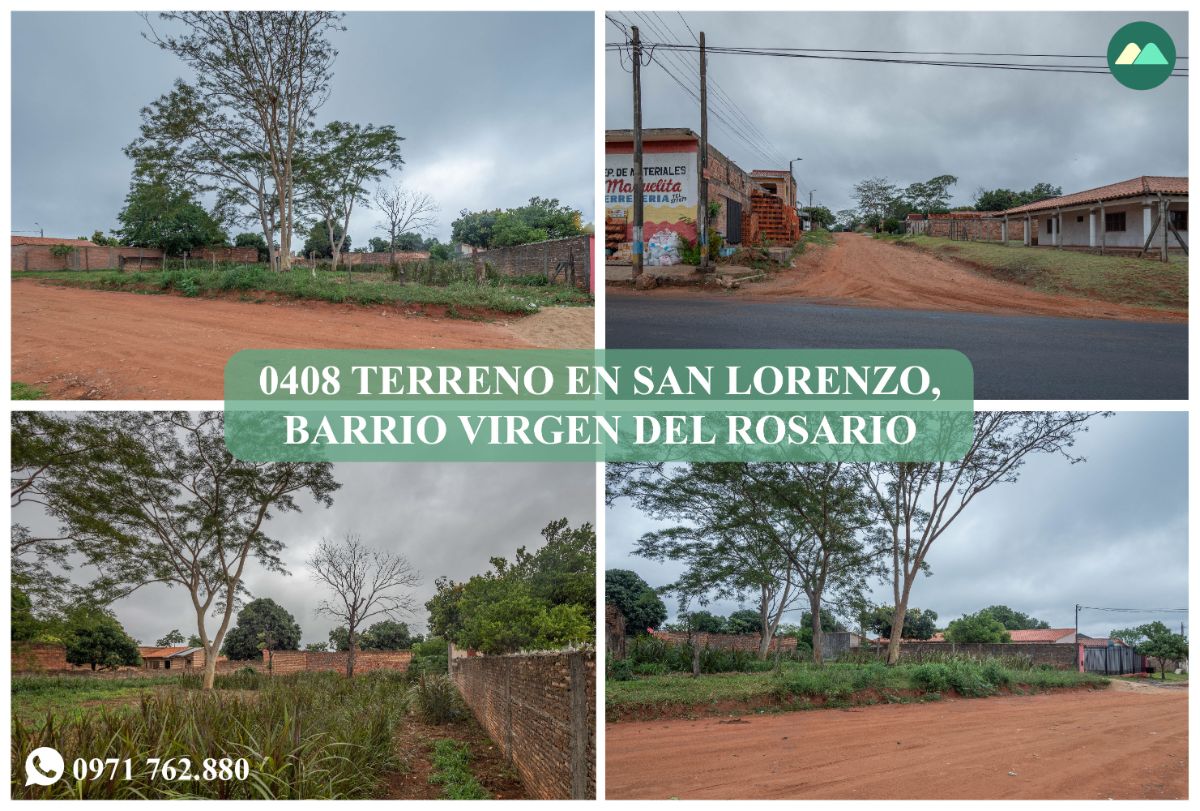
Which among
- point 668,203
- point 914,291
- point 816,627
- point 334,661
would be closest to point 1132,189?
point 914,291

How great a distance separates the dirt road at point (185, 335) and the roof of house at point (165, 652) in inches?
103

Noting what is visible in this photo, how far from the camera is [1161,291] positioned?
1284 cm

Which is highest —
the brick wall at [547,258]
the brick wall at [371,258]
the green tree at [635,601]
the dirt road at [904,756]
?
the brick wall at [371,258]

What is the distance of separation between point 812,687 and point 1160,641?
28.8 ft

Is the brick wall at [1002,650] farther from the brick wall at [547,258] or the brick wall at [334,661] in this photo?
the brick wall at [547,258]

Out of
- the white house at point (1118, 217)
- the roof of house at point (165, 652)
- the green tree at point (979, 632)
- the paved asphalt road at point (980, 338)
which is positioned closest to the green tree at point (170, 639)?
the roof of house at point (165, 652)

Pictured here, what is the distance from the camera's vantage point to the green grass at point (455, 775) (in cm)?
704

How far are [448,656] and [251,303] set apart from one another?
7073 millimetres

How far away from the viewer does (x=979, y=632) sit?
1391 centimetres

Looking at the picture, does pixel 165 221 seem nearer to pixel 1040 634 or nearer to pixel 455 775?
pixel 455 775

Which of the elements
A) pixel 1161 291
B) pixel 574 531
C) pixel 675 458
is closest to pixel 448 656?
pixel 574 531

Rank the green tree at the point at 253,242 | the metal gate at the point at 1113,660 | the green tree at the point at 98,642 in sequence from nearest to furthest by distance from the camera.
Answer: the green tree at the point at 98,642
the metal gate at the point at 1113,660
the green tree at the point at 253,242

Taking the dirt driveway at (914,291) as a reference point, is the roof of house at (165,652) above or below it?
below

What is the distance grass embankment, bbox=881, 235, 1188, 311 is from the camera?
1291 cm
